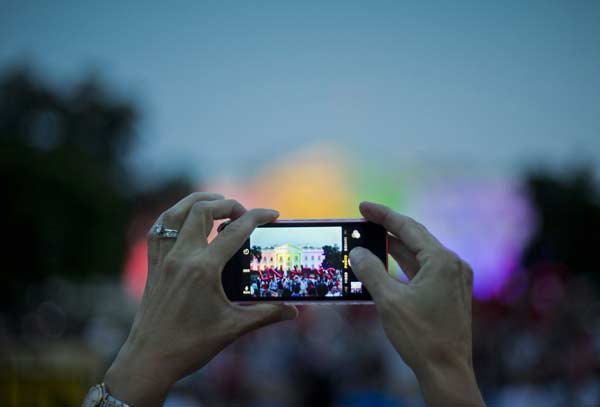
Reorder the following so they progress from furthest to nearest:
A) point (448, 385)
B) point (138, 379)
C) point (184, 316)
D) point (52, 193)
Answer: point (52, 193), point (184, 316), point (138, 379), point (448, 385)

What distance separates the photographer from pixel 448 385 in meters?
1.52

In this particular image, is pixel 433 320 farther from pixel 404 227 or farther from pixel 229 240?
pixel 229 240

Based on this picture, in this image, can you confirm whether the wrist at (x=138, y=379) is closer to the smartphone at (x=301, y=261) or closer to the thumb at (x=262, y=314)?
A: the thumb at (x=262, y=314)

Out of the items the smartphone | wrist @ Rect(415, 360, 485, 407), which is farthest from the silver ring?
wrist @ Rect(415, 360, 485, 407)

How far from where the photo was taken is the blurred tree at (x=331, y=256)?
8.16 ft

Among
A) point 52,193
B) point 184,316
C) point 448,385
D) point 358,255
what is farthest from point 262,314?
point 52,193

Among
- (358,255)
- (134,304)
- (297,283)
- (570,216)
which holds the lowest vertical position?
(134,304)

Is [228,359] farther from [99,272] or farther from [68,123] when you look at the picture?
[68,123]

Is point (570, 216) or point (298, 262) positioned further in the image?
point (570, 216)

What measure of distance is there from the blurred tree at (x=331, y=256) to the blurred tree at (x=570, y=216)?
3912 cm

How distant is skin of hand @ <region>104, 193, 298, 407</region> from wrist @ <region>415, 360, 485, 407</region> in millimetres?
603

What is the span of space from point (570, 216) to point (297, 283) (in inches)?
1747

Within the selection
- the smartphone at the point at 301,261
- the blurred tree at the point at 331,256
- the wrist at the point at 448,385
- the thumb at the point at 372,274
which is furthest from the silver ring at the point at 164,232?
→ the wrist at the point at 448,385

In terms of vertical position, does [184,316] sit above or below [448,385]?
above
